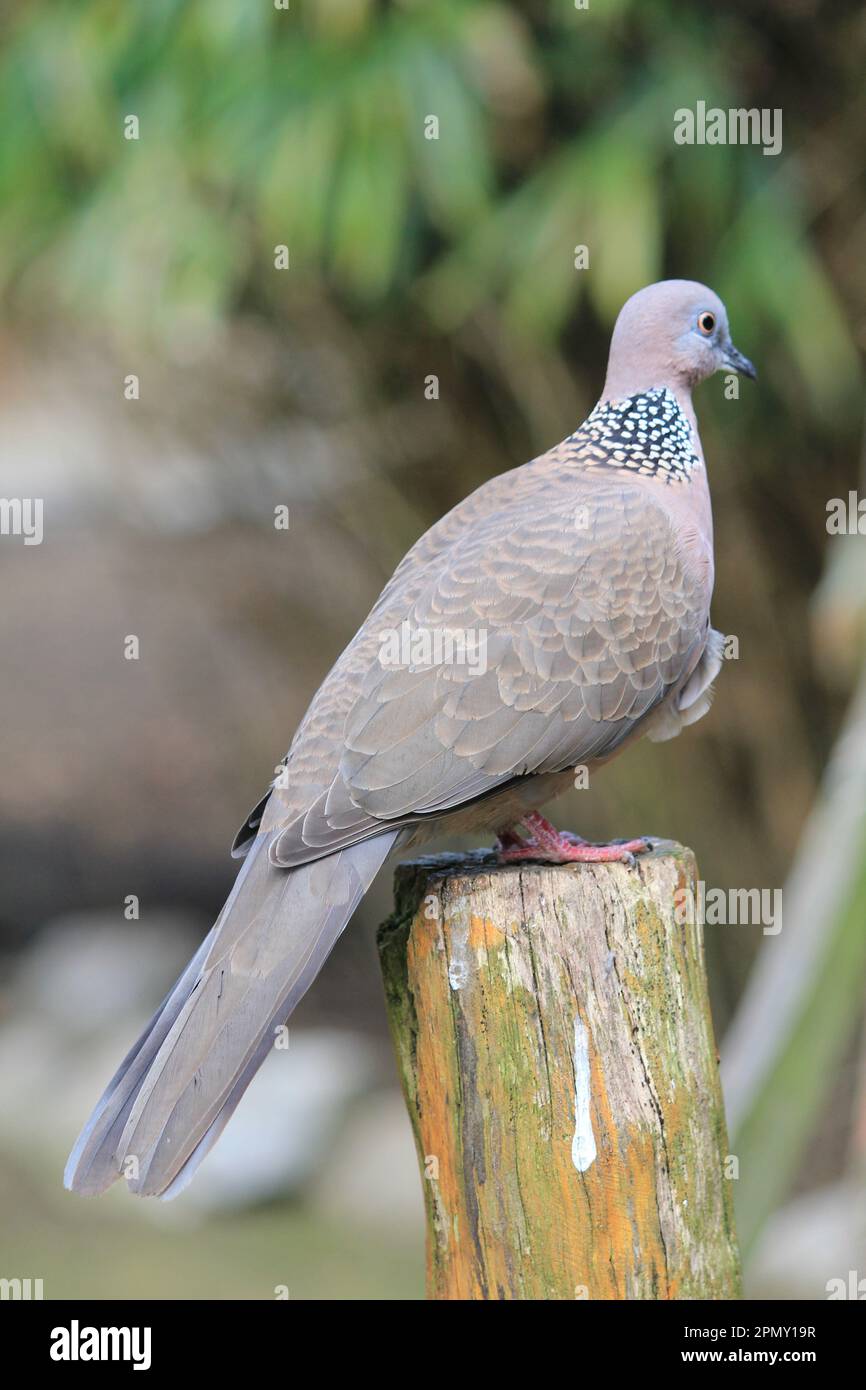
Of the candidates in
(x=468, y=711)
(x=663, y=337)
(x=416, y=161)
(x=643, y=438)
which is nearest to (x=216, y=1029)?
(x=468, y=711)

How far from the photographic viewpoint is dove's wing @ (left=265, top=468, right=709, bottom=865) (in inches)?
118

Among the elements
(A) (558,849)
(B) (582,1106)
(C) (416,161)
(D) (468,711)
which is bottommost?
(B) (582,1106)

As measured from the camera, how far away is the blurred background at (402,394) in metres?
5.25

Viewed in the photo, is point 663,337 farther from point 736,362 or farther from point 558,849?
point 558,849

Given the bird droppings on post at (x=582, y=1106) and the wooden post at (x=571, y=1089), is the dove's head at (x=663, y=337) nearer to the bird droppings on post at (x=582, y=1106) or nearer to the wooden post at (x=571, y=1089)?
the wooden post at (x=571, y=1089)

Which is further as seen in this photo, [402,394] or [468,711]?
[402,394]

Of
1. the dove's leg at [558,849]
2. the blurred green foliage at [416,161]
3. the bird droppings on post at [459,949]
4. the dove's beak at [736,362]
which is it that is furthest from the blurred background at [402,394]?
the bird droppings on post at [459,949]

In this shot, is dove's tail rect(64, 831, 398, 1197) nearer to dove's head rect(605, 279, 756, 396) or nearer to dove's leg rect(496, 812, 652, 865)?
dove's leg rect(496, 812, 652, 865)

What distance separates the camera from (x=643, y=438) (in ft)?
11.6

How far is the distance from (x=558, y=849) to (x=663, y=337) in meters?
1.27

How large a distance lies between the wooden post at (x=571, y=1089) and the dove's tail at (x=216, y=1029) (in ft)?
0.71

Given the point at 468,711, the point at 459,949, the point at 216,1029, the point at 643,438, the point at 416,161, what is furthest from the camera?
the point at 416,161

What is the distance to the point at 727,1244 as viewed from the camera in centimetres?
288

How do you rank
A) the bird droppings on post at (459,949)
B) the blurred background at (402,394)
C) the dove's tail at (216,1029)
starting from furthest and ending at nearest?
the blurred background at (402,394), the bird droppings on post at (459,949), the dove's tail at (216,1029)
